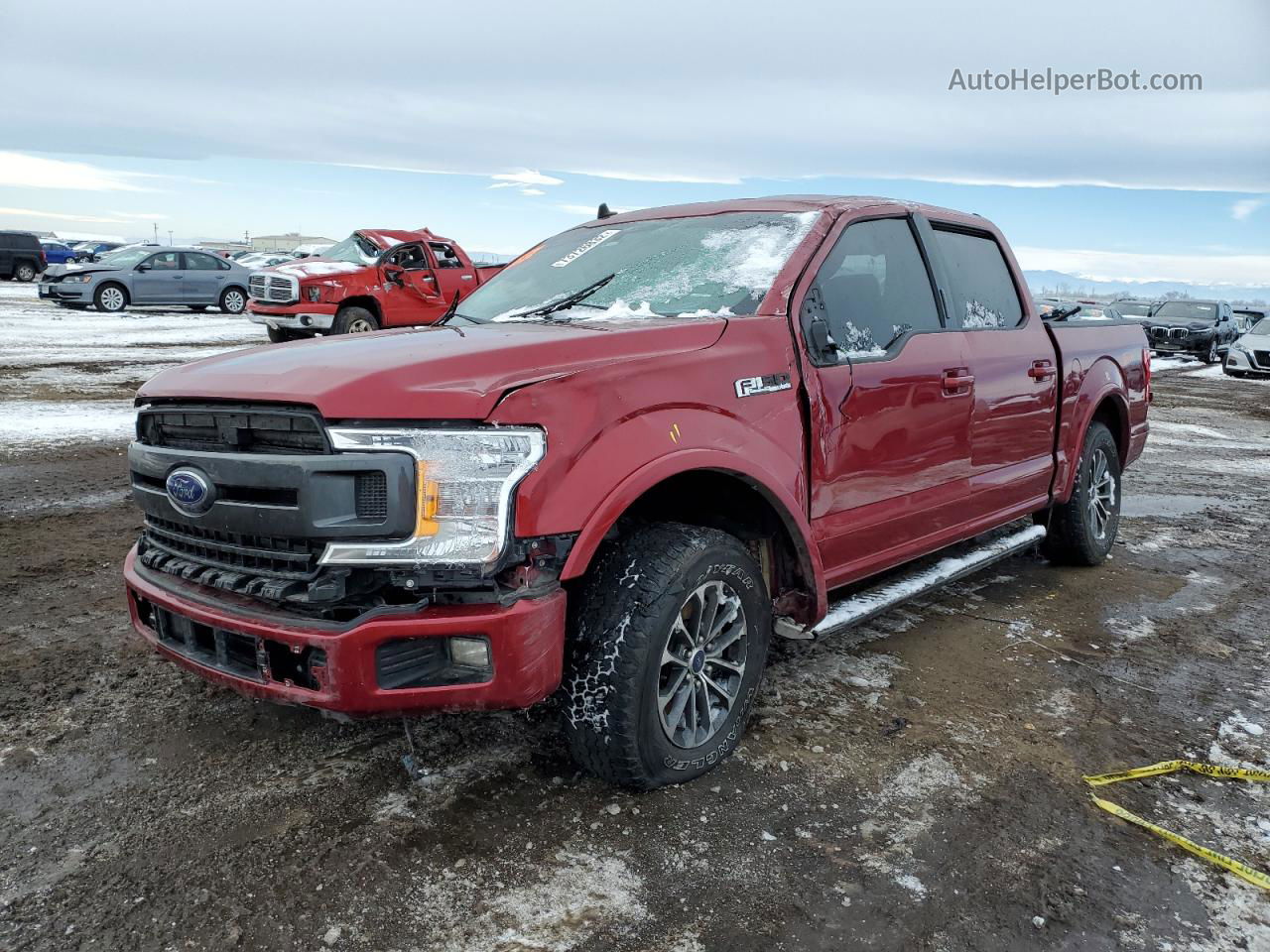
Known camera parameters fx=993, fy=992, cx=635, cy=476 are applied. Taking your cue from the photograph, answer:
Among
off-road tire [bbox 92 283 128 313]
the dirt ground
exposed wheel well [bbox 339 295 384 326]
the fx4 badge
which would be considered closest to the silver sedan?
off-road tire [bbox 92 283 128 313]

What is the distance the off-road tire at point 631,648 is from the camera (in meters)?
2.69

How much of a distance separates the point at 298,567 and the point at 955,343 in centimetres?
275

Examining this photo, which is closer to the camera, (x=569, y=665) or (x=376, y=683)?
(x=376, y=683)

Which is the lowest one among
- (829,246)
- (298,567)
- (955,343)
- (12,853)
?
(12,853)

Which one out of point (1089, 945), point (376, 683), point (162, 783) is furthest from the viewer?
point (162, 783)

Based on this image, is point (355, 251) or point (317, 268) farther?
point (355, 251)

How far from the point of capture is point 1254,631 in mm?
4535

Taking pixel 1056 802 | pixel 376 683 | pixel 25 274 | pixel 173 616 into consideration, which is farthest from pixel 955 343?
pixel 25 274

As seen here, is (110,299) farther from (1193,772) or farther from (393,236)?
(1193,772)

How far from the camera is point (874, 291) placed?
384 centimetres

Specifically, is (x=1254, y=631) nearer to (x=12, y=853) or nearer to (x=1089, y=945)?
(x=1089, y=945)

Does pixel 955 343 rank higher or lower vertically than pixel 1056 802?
higher

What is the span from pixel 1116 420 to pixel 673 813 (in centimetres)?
413

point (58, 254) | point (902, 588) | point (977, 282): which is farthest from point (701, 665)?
point (58, 254)
